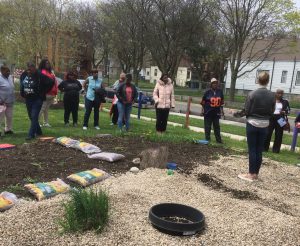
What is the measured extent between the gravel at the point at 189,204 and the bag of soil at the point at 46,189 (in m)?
0.14

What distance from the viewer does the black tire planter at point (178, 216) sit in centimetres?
421

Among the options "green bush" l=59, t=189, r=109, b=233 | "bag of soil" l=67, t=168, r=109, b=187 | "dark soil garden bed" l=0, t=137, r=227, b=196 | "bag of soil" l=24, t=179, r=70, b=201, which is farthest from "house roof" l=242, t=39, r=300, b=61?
"green bush" l=59, t=189, r=109, b=233

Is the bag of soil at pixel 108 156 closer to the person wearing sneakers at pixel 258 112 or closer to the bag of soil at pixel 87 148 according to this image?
the bag of soil at pixel 87 148

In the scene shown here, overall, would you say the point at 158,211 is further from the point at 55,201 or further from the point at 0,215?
the point at 0,215

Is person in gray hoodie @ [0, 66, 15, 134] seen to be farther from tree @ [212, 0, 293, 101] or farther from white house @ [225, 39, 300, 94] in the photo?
white house @ [225, 39, 300, 94]

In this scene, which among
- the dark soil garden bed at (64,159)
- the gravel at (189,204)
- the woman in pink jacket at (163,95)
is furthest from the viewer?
the woman in pink jacket at (163,95)

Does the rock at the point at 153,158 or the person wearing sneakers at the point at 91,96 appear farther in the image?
the person wearing sneakers at the point at 91,96

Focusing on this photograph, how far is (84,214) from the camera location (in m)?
4.14

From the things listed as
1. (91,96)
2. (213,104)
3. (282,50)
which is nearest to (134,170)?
(213,104)

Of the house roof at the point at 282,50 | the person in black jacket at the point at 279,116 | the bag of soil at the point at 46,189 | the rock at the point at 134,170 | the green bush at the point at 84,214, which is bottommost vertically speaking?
the rock at the point at 134,170

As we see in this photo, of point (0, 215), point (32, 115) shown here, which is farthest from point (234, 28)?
point (0, 215)

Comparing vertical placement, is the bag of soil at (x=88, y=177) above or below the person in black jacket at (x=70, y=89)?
below

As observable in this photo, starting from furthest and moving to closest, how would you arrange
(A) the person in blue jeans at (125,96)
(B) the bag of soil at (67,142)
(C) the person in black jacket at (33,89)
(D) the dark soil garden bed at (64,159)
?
(A) the person in blue jeans at (125,96), (C) the person in black jacket at (33,89), (B) the bag of soil at (67,142), (D) the dark soil garden bed at (64,159)

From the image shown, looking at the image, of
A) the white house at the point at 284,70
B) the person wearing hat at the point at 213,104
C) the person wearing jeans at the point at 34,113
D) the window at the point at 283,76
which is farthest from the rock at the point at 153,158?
the window at the point at 283,76
